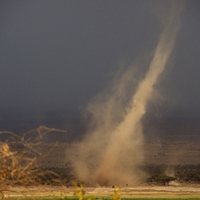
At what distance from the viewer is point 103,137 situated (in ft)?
203

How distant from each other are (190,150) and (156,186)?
840 inches

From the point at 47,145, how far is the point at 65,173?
61.3 feet

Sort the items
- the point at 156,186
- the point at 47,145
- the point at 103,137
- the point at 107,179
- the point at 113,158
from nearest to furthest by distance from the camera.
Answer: the point at 156,186 → the point at 107,179 → the point at 113,158 → the point at 47,145 → the point at 103,137

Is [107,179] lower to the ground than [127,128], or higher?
lower

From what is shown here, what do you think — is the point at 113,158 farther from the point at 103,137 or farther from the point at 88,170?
the point at 103,137

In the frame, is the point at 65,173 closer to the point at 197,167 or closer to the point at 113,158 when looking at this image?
the point at 113,158

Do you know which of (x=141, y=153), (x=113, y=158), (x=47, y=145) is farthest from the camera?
(x=47, y=145)

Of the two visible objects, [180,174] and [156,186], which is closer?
[156,186]

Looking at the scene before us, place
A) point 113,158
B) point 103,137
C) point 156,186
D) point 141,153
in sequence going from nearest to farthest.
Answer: point 156,186 < point 113,158 < point 141,153 < point 103,137

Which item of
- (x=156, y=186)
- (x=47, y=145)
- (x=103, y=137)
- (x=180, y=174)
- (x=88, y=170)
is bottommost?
(x=156, y=186)

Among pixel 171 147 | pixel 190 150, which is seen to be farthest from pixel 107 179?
pixel 171 147

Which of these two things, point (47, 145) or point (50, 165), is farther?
point (47, 145)

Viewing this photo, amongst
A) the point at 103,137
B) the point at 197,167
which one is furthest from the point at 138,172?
the point at 103,137

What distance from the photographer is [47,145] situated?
146 ft
